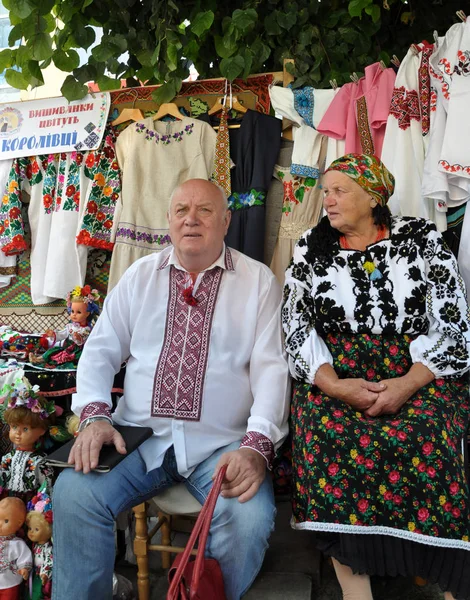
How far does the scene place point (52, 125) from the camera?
3529mm

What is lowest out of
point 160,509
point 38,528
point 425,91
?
point 38,528

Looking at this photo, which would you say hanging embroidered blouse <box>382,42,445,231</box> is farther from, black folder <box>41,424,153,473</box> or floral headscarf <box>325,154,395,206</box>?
black folder <box>41,424,153,473</box>

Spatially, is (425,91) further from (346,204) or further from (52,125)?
(52,125)

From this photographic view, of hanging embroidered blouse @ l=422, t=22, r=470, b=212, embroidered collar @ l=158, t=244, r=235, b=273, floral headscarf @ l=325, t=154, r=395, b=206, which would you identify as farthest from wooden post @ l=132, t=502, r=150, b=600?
hanging embroidered blouse @ l=422, t=22, r=470, b=212

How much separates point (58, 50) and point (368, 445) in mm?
2844

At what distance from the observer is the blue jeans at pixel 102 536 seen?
1.71m

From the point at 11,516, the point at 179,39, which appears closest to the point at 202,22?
the point at 179,39

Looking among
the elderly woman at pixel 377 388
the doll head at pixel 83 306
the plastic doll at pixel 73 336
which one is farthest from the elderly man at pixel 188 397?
the doll head at pixel 83 306

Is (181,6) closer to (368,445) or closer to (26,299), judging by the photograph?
(26,299)

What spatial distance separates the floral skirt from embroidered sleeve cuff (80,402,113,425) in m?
0.69

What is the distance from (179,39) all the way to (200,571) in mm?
2854

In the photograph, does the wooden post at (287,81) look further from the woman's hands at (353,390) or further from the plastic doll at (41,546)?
the plastic doll at (41,546)

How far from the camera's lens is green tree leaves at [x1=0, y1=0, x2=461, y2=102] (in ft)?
10.7

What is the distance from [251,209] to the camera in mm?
3129
